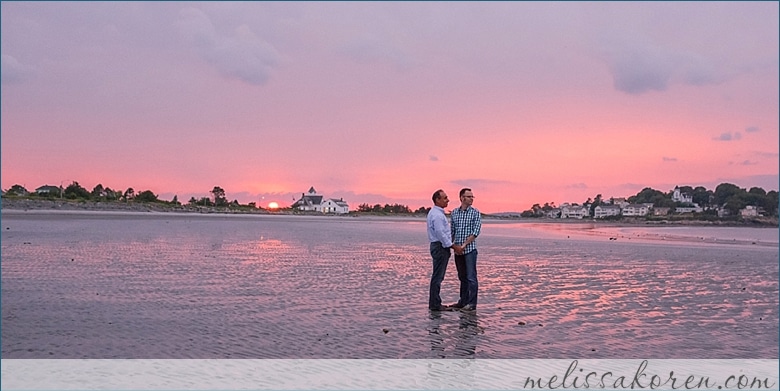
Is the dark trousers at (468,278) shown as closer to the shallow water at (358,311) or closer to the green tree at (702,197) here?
the shallow water at (358,311)

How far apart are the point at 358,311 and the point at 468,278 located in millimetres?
1997

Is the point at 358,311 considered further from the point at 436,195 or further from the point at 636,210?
the point at 636,210

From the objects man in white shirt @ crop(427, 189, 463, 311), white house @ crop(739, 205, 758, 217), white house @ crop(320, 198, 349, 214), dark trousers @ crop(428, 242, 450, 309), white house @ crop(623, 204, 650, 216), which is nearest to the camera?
dark trousers @ crop(428, 242, 450, 309)

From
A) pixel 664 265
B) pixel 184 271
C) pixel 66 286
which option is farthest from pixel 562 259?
pixel 66 286

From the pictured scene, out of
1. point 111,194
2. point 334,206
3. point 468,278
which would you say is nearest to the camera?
point 468,278

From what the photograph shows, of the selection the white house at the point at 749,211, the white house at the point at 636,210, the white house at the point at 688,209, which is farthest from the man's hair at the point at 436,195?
the white house at the point at 636,210

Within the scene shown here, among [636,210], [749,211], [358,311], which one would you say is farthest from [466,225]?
[636,210]

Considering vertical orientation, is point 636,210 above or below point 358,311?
above

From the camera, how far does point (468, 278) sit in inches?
444

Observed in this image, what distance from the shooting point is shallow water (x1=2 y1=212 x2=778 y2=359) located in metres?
8.04

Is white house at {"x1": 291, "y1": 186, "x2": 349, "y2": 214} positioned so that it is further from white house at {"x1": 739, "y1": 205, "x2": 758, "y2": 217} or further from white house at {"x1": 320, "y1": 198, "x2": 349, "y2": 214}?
white house at {"x1": 739, "y1": 205, "x2": 758, "y2": 217}

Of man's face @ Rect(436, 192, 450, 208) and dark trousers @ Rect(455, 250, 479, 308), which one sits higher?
man's face @ Rect(436, 192, 450, 208)

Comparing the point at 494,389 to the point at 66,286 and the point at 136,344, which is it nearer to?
the point at 136,344

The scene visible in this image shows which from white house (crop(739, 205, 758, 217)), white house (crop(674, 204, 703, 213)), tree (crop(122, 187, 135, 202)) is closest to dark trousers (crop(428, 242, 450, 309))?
tree (crop(122, 187, 135, 202))
